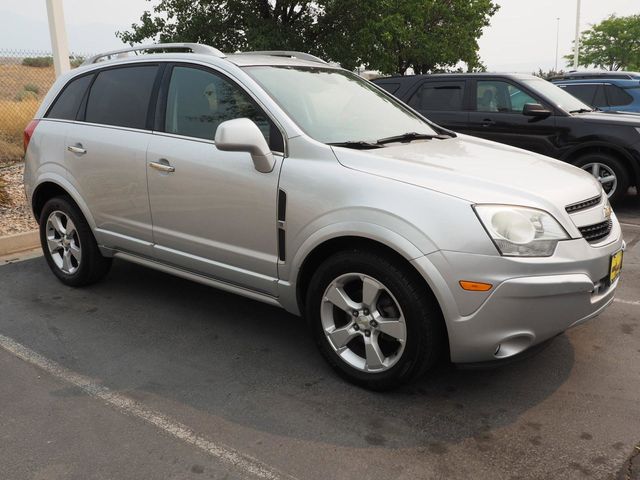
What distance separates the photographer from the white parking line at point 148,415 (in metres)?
2.57

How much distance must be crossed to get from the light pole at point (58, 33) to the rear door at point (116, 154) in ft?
15.4

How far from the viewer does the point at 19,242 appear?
5.95 m

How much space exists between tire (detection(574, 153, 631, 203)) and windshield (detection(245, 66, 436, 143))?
4065 millimetres

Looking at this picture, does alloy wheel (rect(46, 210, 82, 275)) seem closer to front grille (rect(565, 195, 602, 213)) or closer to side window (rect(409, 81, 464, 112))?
front grille (rect(565, 195, 602, 213))

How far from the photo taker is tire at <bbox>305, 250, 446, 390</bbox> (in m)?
2.86

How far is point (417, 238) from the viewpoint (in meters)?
2.77

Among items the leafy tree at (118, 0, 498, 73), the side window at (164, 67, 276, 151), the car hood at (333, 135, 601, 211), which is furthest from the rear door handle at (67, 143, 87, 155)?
the leafy tree at (118, 0, 498, 73)

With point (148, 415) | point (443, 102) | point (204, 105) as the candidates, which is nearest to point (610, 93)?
point (443, 102)

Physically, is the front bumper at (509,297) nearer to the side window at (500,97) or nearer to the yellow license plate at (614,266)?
the yellow license plate at (614,266)

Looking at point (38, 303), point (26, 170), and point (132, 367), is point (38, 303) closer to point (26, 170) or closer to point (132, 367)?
point (26, 170)

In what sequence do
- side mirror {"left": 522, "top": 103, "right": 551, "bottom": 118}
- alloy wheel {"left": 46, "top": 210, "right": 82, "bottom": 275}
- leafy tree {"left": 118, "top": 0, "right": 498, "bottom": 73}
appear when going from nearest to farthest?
alloy wheel {"left": 46, "top": 210, "right": 82, "bottom": 275} < side mirror {"left": 522, "top": 103, "right": 551, "bottom": 118} < leafy tree {"left": 118, "top": 0, "right": 498, "bottom": 73}

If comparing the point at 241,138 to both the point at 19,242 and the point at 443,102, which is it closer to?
the point at 19,242

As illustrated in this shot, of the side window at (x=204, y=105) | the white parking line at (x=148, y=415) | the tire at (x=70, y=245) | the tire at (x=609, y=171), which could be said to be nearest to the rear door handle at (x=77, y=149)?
the tire at (x=70, y=245)

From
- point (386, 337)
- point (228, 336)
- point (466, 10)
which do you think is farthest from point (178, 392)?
point (466, 10)
